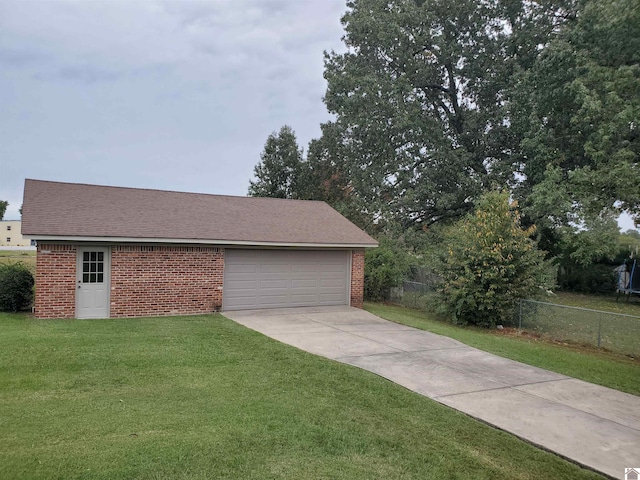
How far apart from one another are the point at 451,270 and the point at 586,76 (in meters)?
10.8

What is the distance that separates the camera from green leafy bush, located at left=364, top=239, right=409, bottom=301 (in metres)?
18.6

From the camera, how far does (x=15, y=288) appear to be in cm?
1273

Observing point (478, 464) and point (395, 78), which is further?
point (395, 78)

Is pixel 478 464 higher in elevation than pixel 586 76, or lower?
lower

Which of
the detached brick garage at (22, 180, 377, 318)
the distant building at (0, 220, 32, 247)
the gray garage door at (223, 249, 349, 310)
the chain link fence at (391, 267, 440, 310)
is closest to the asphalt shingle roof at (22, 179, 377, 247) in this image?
the detached brick garage at (22, 180, 377, 318)

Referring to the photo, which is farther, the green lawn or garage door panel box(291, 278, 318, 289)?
the green lawn

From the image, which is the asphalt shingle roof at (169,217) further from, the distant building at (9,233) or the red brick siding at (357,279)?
the distant building at (9,233)

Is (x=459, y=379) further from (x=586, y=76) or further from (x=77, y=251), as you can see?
(x=586, y=76)

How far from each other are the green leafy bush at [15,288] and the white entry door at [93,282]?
7.06 ft

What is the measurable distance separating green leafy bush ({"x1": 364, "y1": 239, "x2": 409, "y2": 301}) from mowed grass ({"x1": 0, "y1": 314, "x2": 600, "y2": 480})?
34.9 ft

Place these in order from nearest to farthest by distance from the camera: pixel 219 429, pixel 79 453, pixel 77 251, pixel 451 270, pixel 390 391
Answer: pixel 79 453 < pixel 219 429 < pixel 390 391 < pixel 77 251 < pixel 451 270

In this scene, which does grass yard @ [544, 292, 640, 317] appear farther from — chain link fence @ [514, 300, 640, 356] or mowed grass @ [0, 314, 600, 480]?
mowed grass @ [0, 314, 600, 480]

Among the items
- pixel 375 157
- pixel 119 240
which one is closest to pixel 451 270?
pixel 119 240

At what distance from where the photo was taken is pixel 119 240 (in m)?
12.1
